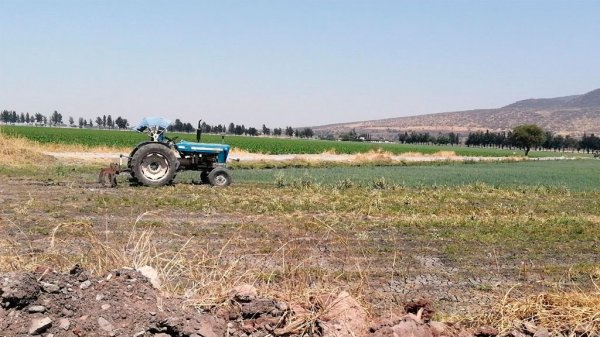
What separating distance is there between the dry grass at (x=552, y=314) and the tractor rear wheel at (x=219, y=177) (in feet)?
50.1

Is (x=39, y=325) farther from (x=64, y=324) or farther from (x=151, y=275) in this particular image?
(x=151, y=275)

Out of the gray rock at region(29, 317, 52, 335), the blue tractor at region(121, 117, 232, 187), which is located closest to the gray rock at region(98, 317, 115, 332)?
the gray rock at region(29, 317, 52, 335)

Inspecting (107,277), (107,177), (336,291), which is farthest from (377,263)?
(107,177)

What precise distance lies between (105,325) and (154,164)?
15.5 metres

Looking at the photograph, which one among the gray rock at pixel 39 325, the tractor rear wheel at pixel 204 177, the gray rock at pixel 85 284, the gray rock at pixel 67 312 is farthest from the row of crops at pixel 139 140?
the gray rock at pixel 39 325

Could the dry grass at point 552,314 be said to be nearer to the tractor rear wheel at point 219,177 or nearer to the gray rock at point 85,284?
the gray rock at point 85,284

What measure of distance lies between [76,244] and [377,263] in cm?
454

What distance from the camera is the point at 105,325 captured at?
4.36 metres

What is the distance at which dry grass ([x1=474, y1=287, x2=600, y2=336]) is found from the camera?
205 inches

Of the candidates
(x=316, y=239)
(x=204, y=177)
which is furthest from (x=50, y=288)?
(x=204, y=177)

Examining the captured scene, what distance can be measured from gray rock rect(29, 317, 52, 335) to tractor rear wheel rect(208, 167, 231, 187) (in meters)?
16.0

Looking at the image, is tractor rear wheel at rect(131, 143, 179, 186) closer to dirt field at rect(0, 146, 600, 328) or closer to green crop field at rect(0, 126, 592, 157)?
dirt field at rect(0, 146, 600, 328)

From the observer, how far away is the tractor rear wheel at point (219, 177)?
66.6ft

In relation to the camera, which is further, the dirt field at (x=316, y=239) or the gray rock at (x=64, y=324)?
the dirt field at (x=316, y=239)
